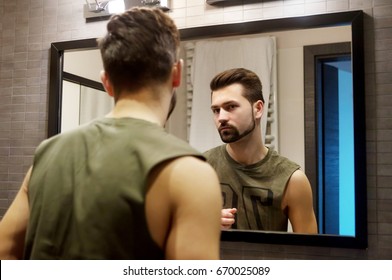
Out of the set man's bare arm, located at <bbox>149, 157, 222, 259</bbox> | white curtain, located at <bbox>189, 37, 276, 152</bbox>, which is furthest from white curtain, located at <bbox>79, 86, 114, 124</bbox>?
man's bare arm, located at <bbox>149, 157, 222, 259</bbox>

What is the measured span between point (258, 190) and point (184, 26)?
1.93 ft

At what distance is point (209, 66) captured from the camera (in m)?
1.46

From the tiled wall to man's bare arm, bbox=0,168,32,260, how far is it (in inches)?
27.8

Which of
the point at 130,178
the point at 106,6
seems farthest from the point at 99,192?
the point at 106,6

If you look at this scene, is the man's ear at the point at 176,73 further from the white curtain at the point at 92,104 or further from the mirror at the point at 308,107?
the white curtain at the point at 92,104

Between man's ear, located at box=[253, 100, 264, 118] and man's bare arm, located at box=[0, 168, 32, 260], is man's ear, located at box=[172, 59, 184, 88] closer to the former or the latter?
man's bare arm, located at box=[0, 168, 32, 260]

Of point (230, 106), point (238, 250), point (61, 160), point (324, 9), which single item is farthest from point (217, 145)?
point (61, 160)

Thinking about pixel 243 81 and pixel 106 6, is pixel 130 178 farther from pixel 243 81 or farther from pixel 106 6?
pixel 106 6

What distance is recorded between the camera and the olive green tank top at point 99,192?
681 mm

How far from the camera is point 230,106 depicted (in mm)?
1419

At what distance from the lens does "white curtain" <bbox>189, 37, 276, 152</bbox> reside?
56.0 inches

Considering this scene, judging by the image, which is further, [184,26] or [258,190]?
[184,26]

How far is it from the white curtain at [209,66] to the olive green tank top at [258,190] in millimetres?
114
